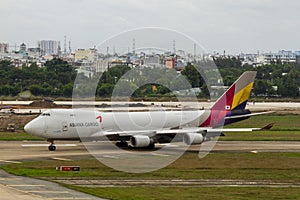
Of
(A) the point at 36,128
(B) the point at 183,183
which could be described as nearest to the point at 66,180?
(B) the point at 183,183

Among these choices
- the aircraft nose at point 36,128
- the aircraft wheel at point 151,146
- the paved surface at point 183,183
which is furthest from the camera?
the aircraft wheel at point 151,146

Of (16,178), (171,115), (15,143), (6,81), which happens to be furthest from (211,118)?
(6,81)

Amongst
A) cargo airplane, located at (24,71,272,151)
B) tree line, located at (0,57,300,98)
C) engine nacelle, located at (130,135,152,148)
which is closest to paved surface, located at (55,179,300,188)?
engine nacelle, located at (130,135,152,148)

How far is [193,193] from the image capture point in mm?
40750

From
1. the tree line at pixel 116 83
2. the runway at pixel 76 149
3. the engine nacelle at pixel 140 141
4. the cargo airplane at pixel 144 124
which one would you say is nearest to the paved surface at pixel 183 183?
the runway at pixel 76 149

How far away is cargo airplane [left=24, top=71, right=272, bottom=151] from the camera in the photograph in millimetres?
62250

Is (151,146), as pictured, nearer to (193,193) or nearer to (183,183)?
(183,183)

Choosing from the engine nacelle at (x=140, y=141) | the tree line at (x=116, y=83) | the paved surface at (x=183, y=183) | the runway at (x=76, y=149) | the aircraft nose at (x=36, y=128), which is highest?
the tree line at (x=116, y=83)

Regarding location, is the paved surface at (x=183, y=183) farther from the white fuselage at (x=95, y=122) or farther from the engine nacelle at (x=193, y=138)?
the white fuselage at (x=95, y=122)

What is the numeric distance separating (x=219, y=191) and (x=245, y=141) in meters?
32.9

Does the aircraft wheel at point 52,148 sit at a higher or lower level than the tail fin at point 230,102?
lower

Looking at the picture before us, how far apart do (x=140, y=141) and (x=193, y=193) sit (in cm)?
2198

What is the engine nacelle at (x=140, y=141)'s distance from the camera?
6244 centimetres

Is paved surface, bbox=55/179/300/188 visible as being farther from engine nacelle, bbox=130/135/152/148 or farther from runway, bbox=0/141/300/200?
engine nacelle, bbox=130/135/152/148
